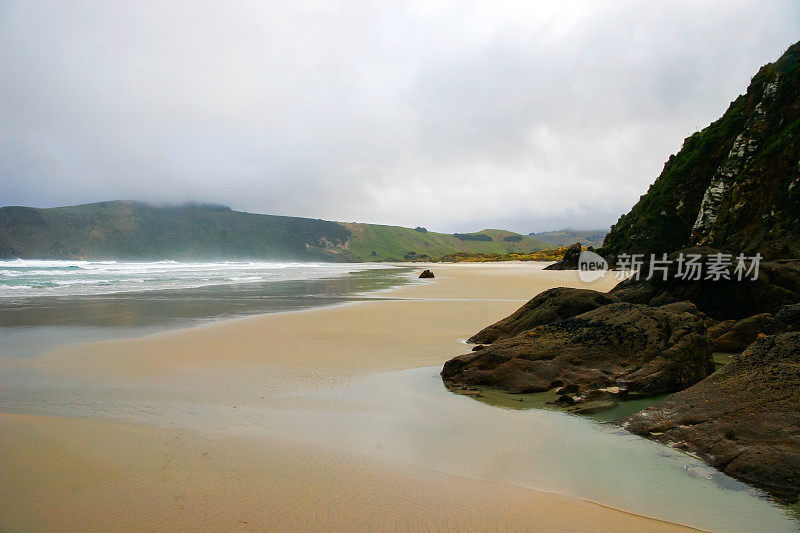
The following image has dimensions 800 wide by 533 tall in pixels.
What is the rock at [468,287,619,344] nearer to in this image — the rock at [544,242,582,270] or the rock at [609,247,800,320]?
the rock at [609,247,800,320]

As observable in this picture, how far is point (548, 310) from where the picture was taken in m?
7.57

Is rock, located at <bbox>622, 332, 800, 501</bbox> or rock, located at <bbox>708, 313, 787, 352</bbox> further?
rock, located at <bbox>708, 313, 787, 352</bbox>

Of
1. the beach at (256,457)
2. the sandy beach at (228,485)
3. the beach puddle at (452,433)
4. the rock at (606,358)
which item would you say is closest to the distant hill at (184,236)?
the beach at (256,457)

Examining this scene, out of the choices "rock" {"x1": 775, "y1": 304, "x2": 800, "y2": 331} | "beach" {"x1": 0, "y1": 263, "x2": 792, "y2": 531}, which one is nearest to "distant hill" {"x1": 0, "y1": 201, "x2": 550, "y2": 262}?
"beach" {"x1": 0, "y1": 263, "x2": 792, "y2": 531}

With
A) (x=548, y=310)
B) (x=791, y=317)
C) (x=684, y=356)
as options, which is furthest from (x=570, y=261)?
(x=684, y=356)

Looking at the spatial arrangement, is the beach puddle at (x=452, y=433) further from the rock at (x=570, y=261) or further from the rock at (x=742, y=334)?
the rock at (x=570, y=261)

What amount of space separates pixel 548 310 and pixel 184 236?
16956 cm

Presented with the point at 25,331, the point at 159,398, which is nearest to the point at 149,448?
the point at 159,398

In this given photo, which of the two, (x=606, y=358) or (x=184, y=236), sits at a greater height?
(x=184, y=236)

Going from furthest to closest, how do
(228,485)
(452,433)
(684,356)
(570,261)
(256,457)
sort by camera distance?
1. (570,261)
2. (684,356)
3. (452,433)
4. (256,457)
5. (228,485)

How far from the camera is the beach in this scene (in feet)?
8.20

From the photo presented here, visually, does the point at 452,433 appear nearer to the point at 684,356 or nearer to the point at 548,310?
the point at 684,356

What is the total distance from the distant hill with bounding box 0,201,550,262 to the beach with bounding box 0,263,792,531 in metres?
140

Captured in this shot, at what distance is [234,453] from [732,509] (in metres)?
3.42
